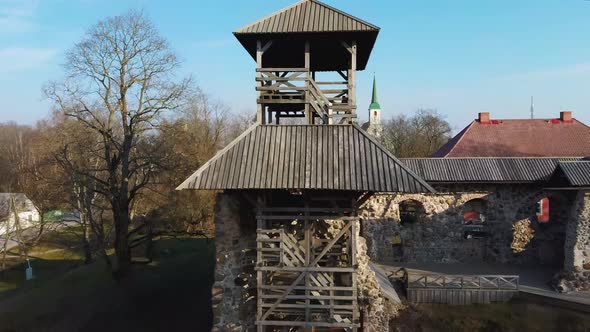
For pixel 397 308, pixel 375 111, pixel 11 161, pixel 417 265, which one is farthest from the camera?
pixel 375 111

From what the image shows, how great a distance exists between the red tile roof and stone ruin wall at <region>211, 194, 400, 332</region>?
749 inches

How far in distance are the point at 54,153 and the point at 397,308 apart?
15585mm

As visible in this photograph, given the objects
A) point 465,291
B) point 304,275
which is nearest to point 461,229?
point 465,291

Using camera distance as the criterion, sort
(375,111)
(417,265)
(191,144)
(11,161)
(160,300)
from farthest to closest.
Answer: (375,111) → (11,161) → (191,144) → (417,265) → (160,300)

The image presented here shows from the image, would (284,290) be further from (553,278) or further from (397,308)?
(553,278)

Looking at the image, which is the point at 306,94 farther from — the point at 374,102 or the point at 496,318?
the point at 374,102

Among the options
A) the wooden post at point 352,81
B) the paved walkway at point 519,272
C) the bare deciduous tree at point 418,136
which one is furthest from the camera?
the bare deciduous tree at point 418,136

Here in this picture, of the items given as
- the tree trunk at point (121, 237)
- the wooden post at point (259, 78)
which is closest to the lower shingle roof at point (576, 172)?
the wooden post at point (259, 78)

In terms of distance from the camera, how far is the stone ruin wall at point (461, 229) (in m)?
18.8

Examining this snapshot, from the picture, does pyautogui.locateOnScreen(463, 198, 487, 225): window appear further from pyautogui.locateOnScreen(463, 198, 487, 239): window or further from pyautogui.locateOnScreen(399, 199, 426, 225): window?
pyautogui.locateOnScreen(399, 199, 426, 225): window

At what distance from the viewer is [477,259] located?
63.8 ft

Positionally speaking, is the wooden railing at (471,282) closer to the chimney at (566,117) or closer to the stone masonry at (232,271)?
the stone masonry at (232,271)

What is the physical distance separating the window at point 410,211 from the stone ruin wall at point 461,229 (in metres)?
0.27

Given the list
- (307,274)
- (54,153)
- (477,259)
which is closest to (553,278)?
(477,259)
